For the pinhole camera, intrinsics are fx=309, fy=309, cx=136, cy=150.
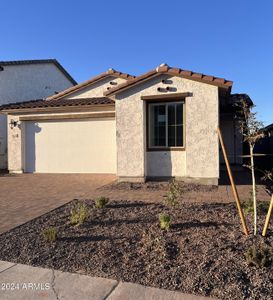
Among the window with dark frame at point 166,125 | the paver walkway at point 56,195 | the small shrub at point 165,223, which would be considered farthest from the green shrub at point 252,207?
the window with dark frame at point 166,125

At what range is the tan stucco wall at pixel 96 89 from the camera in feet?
53.3

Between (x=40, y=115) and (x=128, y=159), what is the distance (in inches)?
230

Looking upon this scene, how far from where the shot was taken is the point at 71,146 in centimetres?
1400

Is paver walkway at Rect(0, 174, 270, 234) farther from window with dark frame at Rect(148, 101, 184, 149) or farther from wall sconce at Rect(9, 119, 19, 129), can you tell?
wall sconce at Rect(9, 119, 19, 129)

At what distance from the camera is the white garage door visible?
1355 centimetres

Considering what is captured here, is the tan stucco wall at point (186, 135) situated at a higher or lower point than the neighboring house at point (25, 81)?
lower

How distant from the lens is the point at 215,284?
3438mm

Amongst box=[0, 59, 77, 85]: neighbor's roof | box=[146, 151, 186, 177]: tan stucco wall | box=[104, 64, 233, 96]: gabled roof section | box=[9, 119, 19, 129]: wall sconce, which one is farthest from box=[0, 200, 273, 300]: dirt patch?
box=[0, 59, 77, 85]: neighbor's roof

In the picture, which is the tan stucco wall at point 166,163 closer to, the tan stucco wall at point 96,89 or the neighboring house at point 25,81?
the tan stucco wall at point 96,89

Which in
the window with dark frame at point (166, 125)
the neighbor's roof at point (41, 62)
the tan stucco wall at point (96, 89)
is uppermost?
the neighbor's roof at point (41, 62)

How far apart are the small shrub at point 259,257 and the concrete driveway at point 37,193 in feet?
13.5

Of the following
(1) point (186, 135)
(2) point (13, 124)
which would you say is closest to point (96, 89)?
(2) point (13, 124)

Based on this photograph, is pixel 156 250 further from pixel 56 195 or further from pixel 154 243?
pixel 56 195

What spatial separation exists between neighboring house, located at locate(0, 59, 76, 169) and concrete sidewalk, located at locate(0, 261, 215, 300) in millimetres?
14703
